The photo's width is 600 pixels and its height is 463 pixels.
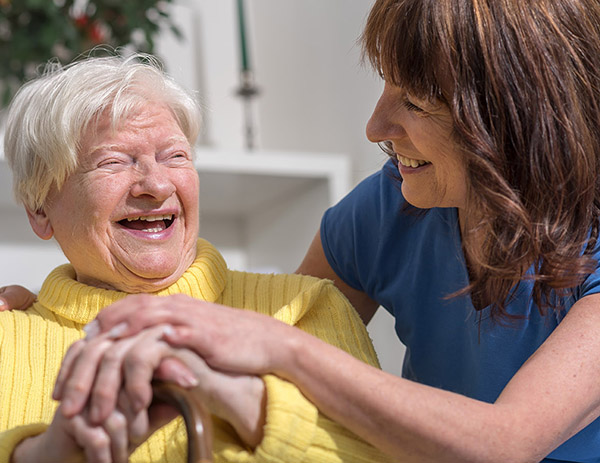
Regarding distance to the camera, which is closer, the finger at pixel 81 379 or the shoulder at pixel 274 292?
the finger at pixel 81 379

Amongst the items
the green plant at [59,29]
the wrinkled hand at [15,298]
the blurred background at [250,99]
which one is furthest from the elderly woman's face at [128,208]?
the green plant at [59,29]

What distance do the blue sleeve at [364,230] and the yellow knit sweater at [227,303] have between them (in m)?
0.17

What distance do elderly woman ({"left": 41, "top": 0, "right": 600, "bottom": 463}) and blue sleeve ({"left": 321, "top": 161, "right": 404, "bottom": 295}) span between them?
13mm

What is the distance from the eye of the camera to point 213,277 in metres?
1.30

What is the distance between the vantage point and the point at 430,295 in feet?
4.55

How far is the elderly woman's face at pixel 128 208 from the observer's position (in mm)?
1225

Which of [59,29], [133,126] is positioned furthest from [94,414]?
[59,29]

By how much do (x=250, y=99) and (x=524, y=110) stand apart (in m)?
1.71

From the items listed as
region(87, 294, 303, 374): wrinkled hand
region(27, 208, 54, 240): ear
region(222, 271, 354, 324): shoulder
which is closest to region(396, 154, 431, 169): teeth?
region(222, 271, 354, 324): shoulder

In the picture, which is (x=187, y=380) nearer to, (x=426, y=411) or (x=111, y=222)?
(x=426, y=411)

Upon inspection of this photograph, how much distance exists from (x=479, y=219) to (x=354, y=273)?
0.39 meters

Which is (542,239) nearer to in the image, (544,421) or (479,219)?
(479,219)

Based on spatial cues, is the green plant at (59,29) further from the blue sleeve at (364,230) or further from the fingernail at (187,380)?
the fingernail at (187,380)

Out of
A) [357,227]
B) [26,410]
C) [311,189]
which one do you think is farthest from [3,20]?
[26,410]
